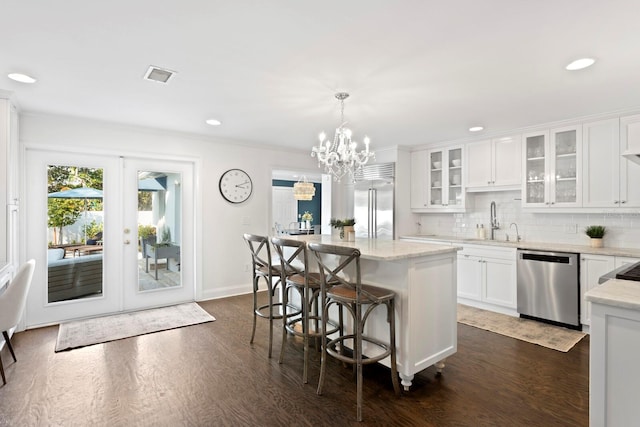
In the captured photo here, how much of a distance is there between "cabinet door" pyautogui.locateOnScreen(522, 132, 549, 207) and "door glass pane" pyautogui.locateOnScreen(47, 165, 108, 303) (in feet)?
17.6

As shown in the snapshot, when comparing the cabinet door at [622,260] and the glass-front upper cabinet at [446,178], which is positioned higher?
the glass-front upper cabinet at [446,178]

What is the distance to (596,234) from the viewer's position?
3910 mm

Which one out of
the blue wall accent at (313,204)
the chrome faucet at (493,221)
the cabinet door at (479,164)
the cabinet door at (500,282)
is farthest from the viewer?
the blue wall accent at (313,204)

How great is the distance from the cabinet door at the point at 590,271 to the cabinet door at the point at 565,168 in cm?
69

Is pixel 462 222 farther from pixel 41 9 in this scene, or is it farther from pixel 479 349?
pixel 41 9

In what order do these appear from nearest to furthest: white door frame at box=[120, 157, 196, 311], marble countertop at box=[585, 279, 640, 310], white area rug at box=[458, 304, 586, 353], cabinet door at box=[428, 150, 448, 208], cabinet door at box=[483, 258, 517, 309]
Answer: marble countertop at box=[585, 279, 640, 310]
white area rug at box=[458, 304, 586, 353]
cabinet door at box=[483, 258, 517, 309]
white door frame at box=[120, 157, 196, 311]
cabinet door at box=[428, 150, 448, 208]

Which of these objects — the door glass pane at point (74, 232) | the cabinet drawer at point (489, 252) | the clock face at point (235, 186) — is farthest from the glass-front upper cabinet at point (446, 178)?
the door glass pane at point (74, 232)

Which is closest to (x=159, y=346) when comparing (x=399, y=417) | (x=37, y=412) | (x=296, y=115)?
(x=37, y=412)

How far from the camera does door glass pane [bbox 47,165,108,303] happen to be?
13.0 feet

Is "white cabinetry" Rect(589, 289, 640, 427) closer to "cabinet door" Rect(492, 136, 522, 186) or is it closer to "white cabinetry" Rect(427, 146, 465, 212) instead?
"cabinet door" Rect(492, 136, 522, 186)

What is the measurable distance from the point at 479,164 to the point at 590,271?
1924mm

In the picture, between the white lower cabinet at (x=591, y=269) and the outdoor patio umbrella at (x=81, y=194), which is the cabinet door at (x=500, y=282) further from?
the outdoor patio umbrella at (x=81, y=194)

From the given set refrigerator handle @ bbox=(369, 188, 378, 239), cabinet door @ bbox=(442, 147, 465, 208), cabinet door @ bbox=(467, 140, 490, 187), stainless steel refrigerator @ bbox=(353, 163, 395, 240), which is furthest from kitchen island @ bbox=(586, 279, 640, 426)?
refrigerator handle @ bbox=(369, 188, 378, 239)

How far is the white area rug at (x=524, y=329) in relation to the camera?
133 inches
